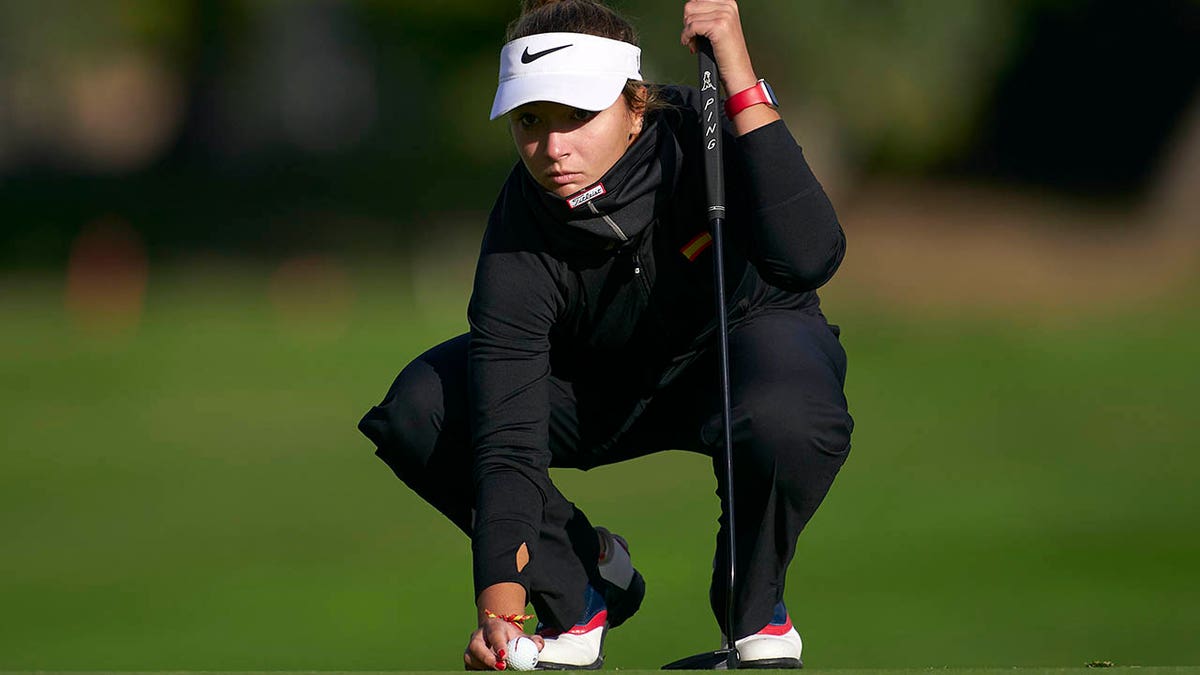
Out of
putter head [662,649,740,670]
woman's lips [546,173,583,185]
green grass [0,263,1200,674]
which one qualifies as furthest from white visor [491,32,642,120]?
green grass [0,263,1200,674]

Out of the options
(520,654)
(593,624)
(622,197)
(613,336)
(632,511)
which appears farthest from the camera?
(632,511)

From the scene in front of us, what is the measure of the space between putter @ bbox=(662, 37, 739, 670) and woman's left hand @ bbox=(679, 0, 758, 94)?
0.11 feet

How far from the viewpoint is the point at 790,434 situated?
362 centimetres

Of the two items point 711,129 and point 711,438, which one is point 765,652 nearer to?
point 711,438

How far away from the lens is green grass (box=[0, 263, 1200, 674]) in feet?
29.0

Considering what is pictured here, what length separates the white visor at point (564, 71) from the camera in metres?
3.54

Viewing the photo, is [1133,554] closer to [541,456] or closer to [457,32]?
[541,456]

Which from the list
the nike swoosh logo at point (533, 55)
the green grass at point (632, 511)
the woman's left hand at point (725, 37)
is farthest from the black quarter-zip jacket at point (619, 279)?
the green grass at point (632, 511)

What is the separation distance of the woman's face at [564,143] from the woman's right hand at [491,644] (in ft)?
2.67

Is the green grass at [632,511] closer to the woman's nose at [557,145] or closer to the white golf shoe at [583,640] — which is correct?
the white golf shoe at [583,640]

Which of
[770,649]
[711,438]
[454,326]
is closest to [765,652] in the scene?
[770,649]

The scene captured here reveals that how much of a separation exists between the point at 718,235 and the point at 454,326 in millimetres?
16349

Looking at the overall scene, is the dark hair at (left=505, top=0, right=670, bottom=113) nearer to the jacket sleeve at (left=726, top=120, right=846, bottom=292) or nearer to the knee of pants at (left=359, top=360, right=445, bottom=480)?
the jacket sleeve at (left=726, top=120, right=846, bottom=292)

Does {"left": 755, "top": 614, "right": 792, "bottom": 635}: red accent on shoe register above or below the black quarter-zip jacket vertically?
below
